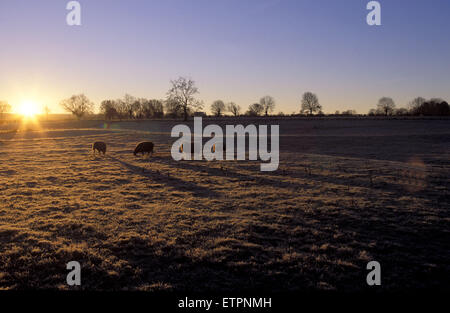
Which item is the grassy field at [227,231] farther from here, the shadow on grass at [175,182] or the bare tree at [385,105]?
the bare tree at [385,105]

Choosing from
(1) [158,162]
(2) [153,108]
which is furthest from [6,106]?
(1) [158,162]

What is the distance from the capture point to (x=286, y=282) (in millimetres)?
4824

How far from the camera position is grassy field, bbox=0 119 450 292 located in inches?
198

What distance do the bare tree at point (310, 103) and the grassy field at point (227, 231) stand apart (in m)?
100

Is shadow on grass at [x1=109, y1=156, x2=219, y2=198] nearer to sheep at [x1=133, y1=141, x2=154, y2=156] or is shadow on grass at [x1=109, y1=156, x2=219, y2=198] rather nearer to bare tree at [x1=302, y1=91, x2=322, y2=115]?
sheep at [x1=133, y1=141, x2=154, y2=156]

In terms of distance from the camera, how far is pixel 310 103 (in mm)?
109375

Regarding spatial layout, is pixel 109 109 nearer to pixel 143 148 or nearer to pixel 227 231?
pixel 143 148

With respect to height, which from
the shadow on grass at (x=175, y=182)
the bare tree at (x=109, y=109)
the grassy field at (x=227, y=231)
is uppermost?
the bare tree at (x=109, y=109)

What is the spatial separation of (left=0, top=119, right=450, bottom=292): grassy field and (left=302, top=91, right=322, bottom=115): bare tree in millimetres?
100216

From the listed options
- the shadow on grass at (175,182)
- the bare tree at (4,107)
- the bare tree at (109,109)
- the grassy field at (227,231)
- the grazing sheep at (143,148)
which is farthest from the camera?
the bare tree at (4,107)

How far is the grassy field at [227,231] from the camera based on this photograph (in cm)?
503

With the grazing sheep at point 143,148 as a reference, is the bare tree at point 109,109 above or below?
above

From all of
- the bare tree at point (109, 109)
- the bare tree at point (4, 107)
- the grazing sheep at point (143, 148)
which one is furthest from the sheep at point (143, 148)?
the bare tree at point (4, 107)
